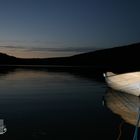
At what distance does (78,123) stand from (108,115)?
8.66 ft

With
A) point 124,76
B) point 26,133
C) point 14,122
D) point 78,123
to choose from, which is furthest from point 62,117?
point 124,76

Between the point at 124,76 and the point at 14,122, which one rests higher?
the point at 124,76

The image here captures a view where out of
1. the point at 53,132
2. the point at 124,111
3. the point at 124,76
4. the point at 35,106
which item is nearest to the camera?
the point at 53,132

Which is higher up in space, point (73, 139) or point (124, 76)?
point (124, 76)

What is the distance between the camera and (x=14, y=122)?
1291 cm

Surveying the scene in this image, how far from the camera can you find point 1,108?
16969 millimetres

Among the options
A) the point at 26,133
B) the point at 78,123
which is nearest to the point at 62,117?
the point at 78,123

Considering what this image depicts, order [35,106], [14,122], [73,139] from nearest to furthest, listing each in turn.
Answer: [73,139]
[14,122]
[35,106]

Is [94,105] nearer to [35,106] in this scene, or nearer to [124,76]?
[35,106]

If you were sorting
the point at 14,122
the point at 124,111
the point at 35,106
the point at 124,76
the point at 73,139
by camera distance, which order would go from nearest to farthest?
1. the point at 73,139
2. the point at 14,122
3. the point at 124,111
4. the point at 35,106
5. the point at 124,76

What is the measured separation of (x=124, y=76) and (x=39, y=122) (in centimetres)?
1338

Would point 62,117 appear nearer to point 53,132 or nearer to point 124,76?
point 53,132

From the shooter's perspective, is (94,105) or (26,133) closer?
(26,133)

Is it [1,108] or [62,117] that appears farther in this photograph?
[1,108]
